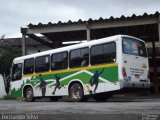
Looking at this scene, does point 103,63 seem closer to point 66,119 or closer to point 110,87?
point 110,87

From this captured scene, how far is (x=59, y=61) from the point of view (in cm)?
1969

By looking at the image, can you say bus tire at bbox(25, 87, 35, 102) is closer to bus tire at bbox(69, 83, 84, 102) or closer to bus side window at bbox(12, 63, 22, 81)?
bus side window at bbox(12, 63, 22, 81)

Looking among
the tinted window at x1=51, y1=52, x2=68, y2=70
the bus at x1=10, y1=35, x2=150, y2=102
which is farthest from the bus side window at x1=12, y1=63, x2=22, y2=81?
the tinted window at x1=51, y1=52, x2=68, y2=70

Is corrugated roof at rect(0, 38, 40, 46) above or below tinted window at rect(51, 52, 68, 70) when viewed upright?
above

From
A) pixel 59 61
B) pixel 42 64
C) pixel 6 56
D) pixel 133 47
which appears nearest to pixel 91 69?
pixel 133 47

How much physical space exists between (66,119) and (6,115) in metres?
1.74

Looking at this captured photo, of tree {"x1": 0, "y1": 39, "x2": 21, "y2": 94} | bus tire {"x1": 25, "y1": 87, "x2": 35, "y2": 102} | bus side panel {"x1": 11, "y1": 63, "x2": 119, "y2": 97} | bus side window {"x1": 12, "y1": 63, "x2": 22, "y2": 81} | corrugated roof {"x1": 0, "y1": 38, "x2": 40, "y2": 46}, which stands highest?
corrugated roof {"x1": 0, "y1": 38, "x2": 40, "y2": 46}

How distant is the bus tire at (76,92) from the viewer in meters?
18.1

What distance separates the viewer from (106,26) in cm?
2361

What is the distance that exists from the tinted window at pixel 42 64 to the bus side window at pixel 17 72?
5.75 ft

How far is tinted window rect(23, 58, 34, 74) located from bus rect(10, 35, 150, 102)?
100 mm

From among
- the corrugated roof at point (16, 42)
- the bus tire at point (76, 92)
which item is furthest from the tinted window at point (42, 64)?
the corrugated roof at point (16, 42)

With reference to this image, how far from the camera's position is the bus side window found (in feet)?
74.5

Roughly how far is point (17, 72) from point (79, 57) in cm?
583
